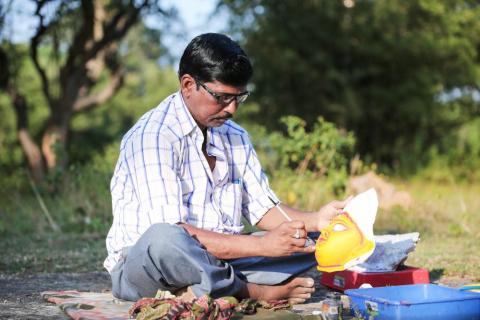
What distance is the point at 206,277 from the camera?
3.46 m

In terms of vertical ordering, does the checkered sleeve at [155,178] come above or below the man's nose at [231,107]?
below

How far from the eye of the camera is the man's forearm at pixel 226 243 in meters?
3.50

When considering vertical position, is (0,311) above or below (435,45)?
below

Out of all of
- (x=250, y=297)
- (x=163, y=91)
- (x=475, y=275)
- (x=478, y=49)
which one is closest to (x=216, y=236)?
(x=250, y=297)

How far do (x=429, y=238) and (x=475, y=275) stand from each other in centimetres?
172

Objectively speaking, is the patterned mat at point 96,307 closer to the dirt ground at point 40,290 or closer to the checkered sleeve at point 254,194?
the dirt ground at point 40,290

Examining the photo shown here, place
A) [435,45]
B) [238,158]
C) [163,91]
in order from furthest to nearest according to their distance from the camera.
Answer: [163,91] < [435,45] < [238,158]

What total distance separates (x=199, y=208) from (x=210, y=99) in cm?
54

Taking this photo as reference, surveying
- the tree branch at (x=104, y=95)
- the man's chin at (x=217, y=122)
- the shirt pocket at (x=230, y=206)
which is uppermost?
the tree branch at (x=104, y=95)

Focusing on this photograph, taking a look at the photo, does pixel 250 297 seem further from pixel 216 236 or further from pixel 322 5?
pixel 322 5

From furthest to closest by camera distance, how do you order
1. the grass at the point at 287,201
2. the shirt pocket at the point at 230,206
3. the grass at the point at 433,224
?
the grass at the point at 287,201 → the grass at the point at 433,224 → the shirt pocket at the point at 230,206

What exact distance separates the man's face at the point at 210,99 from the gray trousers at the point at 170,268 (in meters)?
0.64

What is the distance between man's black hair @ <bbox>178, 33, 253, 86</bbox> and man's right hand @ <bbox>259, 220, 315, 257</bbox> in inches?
29.6

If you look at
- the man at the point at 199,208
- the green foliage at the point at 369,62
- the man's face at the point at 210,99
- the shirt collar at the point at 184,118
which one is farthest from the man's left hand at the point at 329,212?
the green foliage at the point at 369,62
